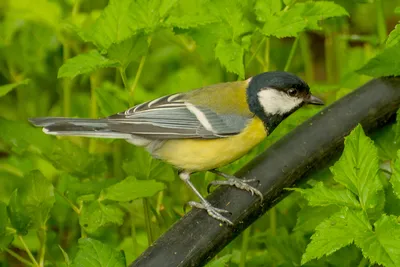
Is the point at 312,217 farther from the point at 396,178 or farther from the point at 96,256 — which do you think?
the point at 96,256

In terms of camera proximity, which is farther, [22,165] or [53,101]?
[53,101]

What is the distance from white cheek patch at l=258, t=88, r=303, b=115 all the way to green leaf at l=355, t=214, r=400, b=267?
1.83 feet

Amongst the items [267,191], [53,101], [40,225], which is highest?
[267,191]

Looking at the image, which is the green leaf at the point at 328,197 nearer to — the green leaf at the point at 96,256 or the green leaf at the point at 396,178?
the green leaf at the point at 396,178

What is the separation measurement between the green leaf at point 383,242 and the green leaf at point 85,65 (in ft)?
2.20

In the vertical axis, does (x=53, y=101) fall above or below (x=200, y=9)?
below

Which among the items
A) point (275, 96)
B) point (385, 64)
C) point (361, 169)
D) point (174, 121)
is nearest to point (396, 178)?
point (361, 169)

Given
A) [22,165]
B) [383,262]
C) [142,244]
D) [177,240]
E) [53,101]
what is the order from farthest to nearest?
[53,101] < [22,165] < [142,244] < [177,240] < [383,262]

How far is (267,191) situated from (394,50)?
0.44 m

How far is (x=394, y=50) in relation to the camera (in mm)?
1589

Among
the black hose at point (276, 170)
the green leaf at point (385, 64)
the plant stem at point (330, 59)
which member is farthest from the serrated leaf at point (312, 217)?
the plant stem at point (330, 59)

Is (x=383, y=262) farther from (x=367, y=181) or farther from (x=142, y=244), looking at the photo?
(x=142, y=244)

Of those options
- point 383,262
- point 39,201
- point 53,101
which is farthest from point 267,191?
point 53,101

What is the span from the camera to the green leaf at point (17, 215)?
1.56m
